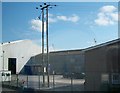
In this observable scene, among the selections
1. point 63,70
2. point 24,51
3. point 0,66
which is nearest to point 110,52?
point 0,66

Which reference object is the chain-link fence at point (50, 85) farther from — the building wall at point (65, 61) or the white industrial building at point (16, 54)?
the white industrial building at point (16, 54)

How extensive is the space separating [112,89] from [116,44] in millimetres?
3745

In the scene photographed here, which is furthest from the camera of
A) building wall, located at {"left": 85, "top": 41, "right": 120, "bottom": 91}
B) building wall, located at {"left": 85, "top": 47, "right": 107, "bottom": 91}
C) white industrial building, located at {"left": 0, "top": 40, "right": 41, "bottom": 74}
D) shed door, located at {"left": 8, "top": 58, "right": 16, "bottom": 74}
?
shed door, located at {"left": 8, "top": 58, "right": 16, "bottom": 74}

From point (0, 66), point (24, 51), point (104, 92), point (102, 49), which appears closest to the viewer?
point (104, 92)

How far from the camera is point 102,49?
25.4 m

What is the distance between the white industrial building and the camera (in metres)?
77.8

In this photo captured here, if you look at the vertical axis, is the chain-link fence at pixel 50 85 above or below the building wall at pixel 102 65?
below

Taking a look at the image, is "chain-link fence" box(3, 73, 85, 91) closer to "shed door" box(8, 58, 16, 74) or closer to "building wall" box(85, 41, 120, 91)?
"building wall" box(85, 41, 120, 91)

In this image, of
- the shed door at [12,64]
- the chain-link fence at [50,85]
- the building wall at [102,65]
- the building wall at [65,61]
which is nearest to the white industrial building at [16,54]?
the shed door at [12,64]

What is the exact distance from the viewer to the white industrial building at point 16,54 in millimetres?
77812

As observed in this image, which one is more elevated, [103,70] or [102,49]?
[102,49]

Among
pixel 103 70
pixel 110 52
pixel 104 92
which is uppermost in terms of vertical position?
pixel 110 52

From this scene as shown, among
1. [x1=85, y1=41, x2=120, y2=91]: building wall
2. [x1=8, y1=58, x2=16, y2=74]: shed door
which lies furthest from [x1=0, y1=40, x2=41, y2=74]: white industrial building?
[x1=85, y1=41, x2=120, y2=91]: building wall

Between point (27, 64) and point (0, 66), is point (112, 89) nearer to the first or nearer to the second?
point (0, 66)
